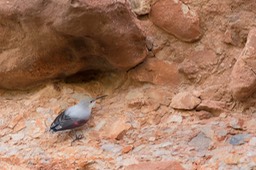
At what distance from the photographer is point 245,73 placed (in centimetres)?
144

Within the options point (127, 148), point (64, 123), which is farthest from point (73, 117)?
point (127, 148)

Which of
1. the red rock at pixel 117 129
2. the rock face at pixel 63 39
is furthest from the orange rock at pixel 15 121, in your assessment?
the red rock at pixel 117 129

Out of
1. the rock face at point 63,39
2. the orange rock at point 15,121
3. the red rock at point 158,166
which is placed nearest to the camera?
the red rock at point 158,166

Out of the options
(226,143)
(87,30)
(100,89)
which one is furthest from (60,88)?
(226,143)

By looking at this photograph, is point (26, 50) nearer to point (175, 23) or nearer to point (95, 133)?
point (95, 133)

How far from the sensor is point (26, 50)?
1560 mm

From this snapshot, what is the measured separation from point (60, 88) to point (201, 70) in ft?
1.36

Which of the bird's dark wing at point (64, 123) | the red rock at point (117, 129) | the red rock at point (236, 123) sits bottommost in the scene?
the red rock at point (117, 129)

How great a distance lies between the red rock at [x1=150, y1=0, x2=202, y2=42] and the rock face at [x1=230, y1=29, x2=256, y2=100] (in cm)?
17

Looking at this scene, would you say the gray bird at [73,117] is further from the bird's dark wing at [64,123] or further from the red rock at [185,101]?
the red rock at [185,101]

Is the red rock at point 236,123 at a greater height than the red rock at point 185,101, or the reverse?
the red rock at point 185,101

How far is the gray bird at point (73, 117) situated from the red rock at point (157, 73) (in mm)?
186

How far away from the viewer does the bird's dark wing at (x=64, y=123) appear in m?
1.44

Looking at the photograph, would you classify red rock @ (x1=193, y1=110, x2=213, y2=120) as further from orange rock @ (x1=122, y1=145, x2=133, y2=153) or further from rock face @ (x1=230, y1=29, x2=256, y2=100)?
orange rock @ (x1=122, y1=145, x2=133, y2=153)
